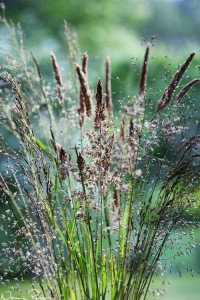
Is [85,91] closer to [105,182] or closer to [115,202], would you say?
[105,182]

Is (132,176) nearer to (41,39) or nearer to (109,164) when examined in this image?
(109,164)

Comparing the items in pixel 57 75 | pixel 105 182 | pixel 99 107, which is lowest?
pixel 105 182

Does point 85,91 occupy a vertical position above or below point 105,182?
above

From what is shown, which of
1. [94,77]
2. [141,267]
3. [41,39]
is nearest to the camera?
[141,267]

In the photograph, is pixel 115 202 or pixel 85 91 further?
pixel 115 202

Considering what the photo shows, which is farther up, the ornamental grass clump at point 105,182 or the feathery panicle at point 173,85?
the feathery panicle at point 173,85

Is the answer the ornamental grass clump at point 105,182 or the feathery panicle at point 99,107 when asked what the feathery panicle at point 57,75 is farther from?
the feathery panicle at point 99,107

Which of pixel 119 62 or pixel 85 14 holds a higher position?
pixel 85 14

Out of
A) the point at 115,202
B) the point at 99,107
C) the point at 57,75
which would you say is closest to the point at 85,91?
the point at 99,107

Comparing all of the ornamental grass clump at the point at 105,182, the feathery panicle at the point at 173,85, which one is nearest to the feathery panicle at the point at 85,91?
the ornamental grass clump at the point at 105,182

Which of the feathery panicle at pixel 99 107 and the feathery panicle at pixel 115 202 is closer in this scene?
the feathery panicle at pixel 99 107

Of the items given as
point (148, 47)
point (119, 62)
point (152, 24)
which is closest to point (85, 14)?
point (152, 24)
